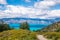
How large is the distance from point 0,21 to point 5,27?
14666mm

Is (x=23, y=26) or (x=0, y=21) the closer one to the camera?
(x=23, y=26)

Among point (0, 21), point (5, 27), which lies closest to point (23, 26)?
point (5, 27)

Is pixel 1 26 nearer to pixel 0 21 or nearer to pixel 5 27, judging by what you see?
pixel 5 27

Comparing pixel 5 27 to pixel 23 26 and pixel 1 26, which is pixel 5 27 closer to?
pixel 1 26

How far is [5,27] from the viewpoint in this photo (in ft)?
347

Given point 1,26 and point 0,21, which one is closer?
point 1,26

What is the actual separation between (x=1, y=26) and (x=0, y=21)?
14.7 meters

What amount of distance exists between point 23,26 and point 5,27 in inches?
370

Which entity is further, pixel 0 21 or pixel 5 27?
pixel 0 21

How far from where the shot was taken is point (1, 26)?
10506cm

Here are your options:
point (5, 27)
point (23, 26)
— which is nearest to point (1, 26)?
point (5, 27)

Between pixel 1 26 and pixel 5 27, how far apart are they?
81.8 inches

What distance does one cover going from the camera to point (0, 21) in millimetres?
119375
